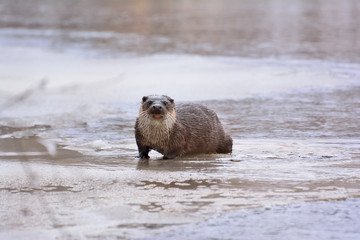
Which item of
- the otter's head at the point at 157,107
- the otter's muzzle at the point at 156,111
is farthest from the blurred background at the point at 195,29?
the otter's muzzle at the point at 156,111

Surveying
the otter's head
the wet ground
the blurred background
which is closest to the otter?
the otter's head

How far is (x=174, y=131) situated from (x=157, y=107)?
1.26ft

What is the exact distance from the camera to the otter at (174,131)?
6.28 metres

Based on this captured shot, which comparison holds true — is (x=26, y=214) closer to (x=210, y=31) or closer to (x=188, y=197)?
(x=188, y=197)

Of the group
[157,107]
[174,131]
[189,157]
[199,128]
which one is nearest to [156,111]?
[157,107]

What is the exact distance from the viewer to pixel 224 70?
13.1 meters

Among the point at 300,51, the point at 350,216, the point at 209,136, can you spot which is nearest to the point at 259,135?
the point at 209,136

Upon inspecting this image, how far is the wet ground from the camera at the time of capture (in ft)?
13.6

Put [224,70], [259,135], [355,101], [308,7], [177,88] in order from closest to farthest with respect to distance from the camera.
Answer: [259,135] < [355,101] < [177,88] < [224,70] < [308,7]

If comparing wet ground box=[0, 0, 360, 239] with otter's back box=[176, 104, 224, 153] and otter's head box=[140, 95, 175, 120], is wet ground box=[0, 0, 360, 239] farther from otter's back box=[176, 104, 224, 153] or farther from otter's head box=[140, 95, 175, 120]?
otter's head box=[140, 95, 175, 120]

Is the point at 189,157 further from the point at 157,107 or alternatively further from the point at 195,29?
the point at 195,29

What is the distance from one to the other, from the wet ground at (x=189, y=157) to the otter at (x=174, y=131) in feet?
0.64

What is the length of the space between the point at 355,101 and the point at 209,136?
3.64 metres

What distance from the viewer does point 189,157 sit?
6.48 meters
